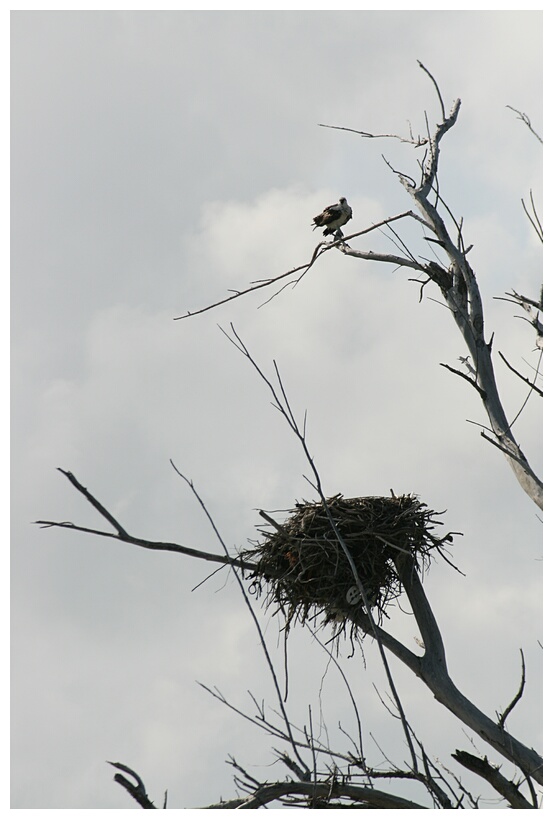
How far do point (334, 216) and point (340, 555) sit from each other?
393 cm

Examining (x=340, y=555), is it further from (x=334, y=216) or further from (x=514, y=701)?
(x=334, y=216)

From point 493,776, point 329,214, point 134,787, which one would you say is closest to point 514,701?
point 493,776

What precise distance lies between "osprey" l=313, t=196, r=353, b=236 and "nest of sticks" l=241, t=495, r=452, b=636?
3233mm

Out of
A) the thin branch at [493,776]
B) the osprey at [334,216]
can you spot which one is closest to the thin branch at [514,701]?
the thin branch at [493,776]

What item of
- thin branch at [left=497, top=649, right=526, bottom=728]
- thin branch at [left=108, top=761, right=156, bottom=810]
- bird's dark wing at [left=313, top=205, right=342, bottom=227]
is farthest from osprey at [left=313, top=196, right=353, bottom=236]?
thin branch at [left=108, top=761, right=156, bottom=810]

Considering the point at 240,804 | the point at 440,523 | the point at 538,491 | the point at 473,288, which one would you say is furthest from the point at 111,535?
the point at 440,523

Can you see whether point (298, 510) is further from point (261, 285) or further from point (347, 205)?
point (347, 205)

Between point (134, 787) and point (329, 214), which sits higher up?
point (329, 214)

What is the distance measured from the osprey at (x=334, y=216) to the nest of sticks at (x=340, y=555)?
3.23 m

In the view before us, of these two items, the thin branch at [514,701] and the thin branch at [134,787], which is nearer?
the thin branch at [134,787]

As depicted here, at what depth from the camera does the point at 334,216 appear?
31.7 feet

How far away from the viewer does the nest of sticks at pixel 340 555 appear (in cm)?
712

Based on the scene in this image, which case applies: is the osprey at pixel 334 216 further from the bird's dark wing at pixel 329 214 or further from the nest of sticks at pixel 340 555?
the nest of sticks at pixel 340 555

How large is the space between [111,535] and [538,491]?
8.57 ft
